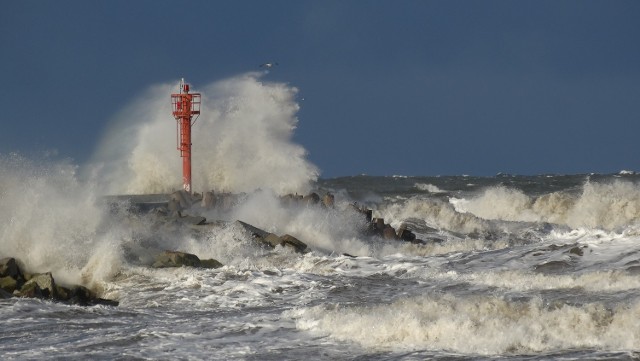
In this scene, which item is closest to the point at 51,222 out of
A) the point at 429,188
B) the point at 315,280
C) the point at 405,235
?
the point at 315,280

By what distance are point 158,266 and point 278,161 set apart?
1165 cm

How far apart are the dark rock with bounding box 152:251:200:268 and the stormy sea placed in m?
0.16

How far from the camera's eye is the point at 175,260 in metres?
12.7

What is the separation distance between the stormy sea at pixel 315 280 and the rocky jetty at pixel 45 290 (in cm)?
28

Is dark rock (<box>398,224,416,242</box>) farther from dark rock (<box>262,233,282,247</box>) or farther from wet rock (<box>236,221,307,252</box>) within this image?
dark rock (<box>262,233,282,247</box>)

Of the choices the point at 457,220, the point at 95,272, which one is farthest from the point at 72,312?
the point at 457,220

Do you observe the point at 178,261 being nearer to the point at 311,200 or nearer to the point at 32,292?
the point at 32,292

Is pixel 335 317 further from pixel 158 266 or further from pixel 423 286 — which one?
pixel 158 266

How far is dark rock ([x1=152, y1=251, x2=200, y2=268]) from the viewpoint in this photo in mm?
12641

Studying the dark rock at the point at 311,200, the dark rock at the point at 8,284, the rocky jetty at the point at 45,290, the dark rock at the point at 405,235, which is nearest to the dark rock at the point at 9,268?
the rocky jetty at the point at 45,290

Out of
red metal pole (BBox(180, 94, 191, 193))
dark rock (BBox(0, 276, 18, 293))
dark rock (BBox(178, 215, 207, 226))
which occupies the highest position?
red metal pole (BBox(180, 94, 191, 193))

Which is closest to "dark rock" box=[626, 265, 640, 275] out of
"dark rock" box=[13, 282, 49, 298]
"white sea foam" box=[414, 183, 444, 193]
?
"dark rock" box=[13, 282, 49, 298]

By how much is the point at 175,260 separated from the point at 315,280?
197 cm

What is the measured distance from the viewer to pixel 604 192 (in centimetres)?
2369
